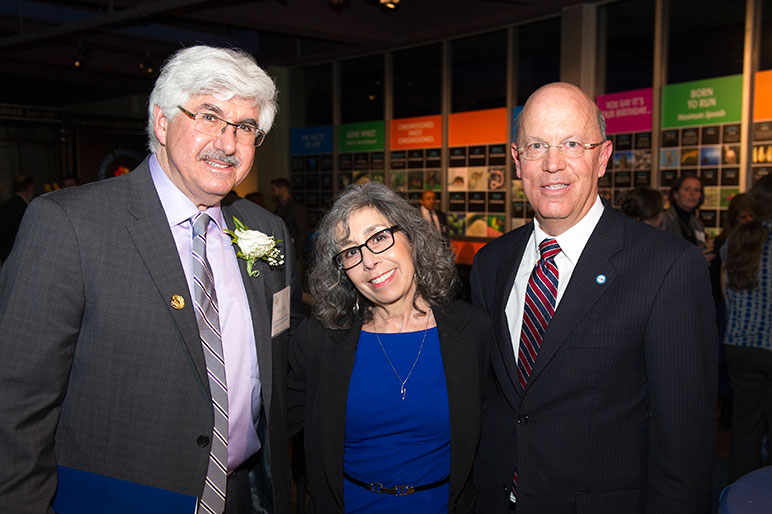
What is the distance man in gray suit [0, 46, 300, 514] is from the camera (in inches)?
56.6

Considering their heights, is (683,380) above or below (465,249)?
above

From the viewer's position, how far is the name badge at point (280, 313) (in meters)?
1.93

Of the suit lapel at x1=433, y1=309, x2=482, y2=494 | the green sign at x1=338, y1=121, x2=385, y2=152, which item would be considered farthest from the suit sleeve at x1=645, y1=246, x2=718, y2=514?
the green sign at x1=338, y1=121, x2=385, y2=152

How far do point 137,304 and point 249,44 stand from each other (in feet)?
36.8

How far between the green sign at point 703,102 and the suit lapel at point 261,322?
6.98 meters

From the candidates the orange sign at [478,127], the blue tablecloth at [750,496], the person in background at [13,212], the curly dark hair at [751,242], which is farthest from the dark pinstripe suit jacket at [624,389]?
the orange sign at [478,127]

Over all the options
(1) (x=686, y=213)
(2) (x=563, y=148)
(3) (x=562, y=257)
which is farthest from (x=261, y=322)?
(1) (x=686, y=213)

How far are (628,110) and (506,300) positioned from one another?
694 cm

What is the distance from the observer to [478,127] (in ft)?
32.1

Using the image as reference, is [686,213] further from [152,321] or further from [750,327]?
[152,321]

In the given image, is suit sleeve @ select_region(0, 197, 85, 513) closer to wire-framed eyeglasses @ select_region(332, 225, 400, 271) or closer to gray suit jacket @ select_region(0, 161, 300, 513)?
gray suit jacket @ select_region(0, 161, 300, 513)

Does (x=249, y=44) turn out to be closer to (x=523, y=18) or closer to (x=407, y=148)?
(x=407, y=148)

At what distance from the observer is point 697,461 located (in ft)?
5.41

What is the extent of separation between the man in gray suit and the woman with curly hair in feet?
0.97
